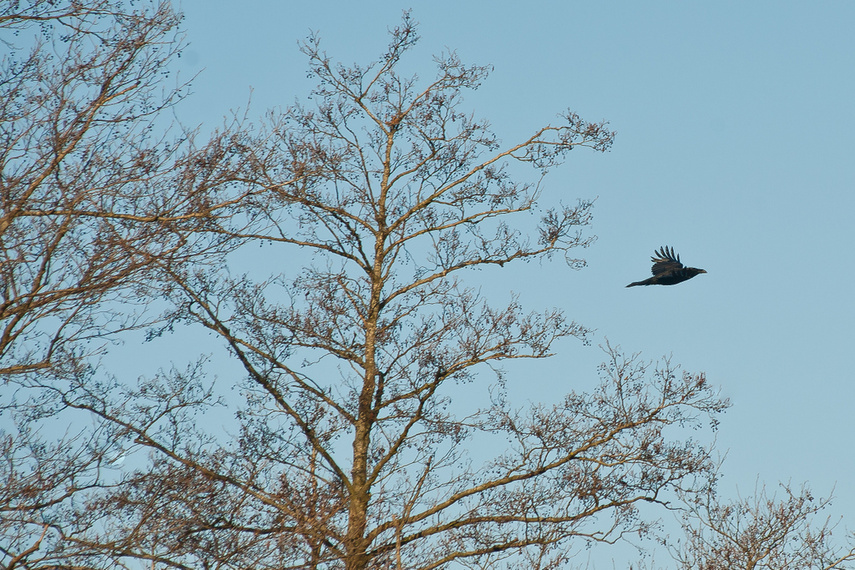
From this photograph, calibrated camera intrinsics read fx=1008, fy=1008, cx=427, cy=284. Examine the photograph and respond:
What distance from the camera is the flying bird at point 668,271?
13.8 m

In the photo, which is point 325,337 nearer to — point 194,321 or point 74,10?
point 194,321

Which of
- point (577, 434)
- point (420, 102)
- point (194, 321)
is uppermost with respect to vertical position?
point (420, 102)

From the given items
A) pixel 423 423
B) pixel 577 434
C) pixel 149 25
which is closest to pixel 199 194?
pixel 149 25

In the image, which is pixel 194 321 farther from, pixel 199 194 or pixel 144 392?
pixel 199 194

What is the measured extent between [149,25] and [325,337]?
4620mm

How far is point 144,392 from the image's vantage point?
11.9 m

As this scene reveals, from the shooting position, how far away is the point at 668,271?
13.9 m

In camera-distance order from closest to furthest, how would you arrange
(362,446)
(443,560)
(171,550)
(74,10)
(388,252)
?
(74,10) → (171,550) → (443,560) → (362,446) → (388,252)

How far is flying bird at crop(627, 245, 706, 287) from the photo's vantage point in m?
13.8

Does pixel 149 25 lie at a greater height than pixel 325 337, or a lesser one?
greater

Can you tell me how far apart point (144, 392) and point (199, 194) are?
13.0ft

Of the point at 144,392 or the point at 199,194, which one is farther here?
the point at 144,392

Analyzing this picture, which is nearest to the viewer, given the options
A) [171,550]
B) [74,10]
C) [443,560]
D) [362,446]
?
[74,10]

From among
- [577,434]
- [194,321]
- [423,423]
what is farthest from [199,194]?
[577,434]
